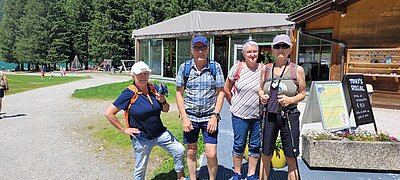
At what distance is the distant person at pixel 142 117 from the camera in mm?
3152

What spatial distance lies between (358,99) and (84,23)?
1891 inches

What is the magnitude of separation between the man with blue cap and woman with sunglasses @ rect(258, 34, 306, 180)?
0.47 m

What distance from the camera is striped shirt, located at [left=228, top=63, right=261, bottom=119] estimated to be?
3.17 m

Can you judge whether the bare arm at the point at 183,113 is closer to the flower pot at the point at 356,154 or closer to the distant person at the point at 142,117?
the distant person at the point at 142,117

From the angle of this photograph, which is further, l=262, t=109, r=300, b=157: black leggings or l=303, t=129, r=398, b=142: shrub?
l=303, t=129, r=398, b=142: shrub

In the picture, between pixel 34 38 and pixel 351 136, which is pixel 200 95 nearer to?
pixel 351 136

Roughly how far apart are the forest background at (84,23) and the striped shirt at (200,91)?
1392 inches

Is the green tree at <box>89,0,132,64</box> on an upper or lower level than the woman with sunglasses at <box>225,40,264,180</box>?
upper

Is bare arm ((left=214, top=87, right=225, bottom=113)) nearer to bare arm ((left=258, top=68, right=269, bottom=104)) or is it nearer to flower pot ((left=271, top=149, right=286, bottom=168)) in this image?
bare arm ((left=258, top=68, right=269, bottom=104))

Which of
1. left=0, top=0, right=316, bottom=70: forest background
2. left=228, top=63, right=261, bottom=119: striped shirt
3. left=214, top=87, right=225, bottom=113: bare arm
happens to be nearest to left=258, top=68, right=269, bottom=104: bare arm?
left=228, top=63, right=261, bottom=119: striped shirt

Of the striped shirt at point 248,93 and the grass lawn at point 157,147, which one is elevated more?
the striped shirt at point 248,93

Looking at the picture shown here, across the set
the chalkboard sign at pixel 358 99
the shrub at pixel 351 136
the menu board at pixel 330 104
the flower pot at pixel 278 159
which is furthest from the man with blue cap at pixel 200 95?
the chalkboard sign at pixel 358 99

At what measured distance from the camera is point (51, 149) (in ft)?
17.1

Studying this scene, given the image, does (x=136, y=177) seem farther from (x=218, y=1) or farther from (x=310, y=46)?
(x=218, y=1)
